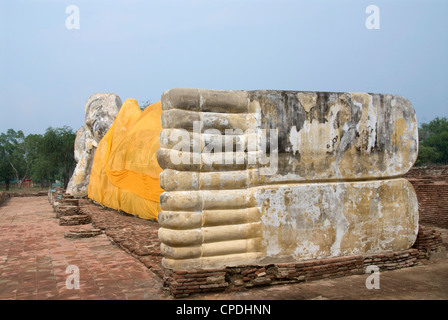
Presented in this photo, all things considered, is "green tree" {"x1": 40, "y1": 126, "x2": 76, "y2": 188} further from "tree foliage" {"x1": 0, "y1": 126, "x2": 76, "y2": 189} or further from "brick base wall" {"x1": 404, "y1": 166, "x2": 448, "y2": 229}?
"brick base wall" {"x1": 404, "y1": 166, "x2": 448, "y2": 229}

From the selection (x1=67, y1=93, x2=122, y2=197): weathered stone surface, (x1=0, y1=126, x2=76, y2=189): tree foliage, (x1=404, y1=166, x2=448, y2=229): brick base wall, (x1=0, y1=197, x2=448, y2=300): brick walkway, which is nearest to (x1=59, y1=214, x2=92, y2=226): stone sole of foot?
(x1=0, y1=197, x2=448, y2=300): brick walkway

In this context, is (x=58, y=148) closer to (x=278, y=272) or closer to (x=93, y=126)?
(x=93, y=126)

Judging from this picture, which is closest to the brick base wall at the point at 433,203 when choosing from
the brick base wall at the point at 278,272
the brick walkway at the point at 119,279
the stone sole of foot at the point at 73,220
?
the brick walkway at the point at 119,279

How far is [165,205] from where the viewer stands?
5.00 metres

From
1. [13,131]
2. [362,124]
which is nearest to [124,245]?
[362,124]

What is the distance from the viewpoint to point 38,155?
39.8m

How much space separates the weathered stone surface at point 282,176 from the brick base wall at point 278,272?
4.3 inches

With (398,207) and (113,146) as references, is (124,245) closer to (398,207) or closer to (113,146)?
(398,207)

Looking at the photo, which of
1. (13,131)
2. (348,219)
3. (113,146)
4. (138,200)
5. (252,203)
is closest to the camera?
(252,203)

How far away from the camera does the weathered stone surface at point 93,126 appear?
63.6 ft

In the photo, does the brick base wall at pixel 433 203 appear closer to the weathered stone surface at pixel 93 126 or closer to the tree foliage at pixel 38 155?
the weathered stone surface at pixel 93 126

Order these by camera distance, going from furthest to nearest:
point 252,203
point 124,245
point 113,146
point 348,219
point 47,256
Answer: point 113,146 < point 124,245 < point 47,256 < point 348,219 < point 252,203

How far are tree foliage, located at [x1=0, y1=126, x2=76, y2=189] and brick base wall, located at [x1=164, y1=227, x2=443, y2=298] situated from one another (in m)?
28.9
